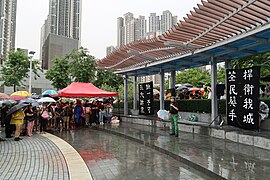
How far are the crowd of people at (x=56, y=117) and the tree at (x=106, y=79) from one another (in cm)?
1065

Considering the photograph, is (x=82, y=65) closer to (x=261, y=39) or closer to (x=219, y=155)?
(x=261, y=39)

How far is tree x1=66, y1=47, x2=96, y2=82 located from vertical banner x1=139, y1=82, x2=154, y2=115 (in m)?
9.83

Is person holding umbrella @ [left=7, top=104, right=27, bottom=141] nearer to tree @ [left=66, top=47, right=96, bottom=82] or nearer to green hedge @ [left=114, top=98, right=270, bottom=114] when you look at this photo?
green hedge @ [left=114, top=98, right=270, bottom=114]

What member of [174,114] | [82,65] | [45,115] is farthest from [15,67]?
[174,114]

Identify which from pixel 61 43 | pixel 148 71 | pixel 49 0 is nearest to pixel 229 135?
pixel 148 71

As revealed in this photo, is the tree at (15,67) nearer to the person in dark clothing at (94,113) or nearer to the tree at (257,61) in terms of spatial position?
the person in dark clothing at (94,113)

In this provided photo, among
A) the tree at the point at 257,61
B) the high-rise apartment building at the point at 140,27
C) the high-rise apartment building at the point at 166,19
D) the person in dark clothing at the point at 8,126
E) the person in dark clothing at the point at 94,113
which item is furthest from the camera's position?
the high-rise apartment building at the point at 166,19

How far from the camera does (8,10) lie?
39438 mm

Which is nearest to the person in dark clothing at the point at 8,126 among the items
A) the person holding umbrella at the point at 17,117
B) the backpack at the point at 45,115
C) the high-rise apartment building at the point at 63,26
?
the person holding umbrella at the point at 17,117

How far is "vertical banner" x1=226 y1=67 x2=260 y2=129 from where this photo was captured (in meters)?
7.33

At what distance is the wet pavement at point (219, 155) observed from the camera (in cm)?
453

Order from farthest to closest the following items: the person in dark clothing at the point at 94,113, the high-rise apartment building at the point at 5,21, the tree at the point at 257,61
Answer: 1. the high-rise apartment building at the point at 5,21
2. the person in dark clothing at the point at 94,113
3. the tree at the point at 257,61

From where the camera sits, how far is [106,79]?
25750 mm

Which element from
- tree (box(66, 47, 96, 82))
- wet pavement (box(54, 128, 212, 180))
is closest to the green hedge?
wet pavement (box(54, 128, 212, 180))
